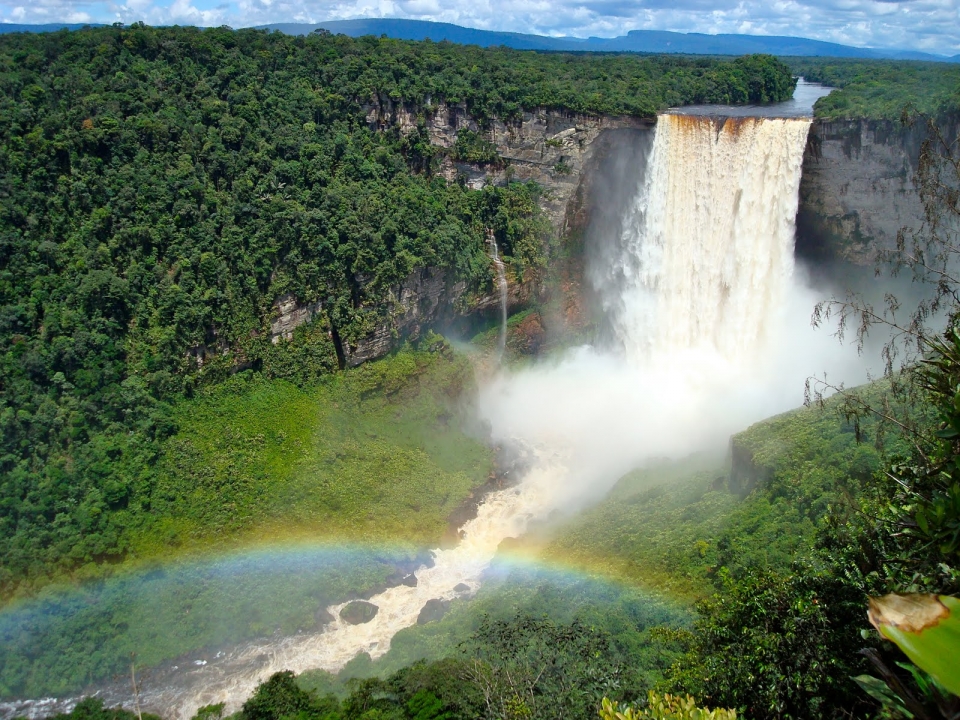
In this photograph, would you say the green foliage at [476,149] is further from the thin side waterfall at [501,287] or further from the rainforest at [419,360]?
the thin side waterfall at [501,287]

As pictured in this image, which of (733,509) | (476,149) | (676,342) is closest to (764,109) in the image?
(676,342)

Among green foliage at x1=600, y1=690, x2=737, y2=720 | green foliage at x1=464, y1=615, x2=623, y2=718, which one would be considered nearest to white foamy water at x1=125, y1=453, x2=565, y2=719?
green foliage at x1=464, y1=615, x2=623, y2=718

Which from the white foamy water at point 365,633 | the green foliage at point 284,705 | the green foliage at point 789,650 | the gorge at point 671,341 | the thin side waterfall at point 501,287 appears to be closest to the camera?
the green foliage at point 789,650

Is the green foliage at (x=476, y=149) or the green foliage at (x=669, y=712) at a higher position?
the green foliage at (x=476, y=149)

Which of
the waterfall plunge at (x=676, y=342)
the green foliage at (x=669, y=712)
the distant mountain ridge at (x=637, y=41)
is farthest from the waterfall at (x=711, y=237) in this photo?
the distant mountain ridge at (x=637, y=41)

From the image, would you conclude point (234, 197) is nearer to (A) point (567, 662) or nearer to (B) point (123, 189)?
(B) point (123, 189)

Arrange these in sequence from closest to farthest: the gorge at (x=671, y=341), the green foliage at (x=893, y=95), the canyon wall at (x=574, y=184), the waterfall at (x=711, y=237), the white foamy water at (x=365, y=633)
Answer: the white foamy water at (x=365, y=633) → the green foliage at (x=893, y=95) → the canyon wall at (x=574, y=184) → the gorge at (x=671, y=341) → the waterfall at (x=711, y=237)

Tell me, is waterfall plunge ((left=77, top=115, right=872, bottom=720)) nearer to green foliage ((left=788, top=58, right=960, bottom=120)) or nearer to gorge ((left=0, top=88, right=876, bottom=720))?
gorge ((left=0, top=88, right=876, bottom=720))

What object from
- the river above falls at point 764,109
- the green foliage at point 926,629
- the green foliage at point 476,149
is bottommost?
the green foliage at point 476,149
